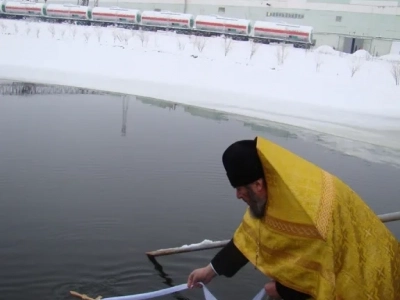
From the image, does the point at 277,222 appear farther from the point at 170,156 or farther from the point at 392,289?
the point at 170,156

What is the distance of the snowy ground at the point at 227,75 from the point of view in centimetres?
1352

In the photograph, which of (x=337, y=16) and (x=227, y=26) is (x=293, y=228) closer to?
(x=227, y=26)

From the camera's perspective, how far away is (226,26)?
31.6 meters

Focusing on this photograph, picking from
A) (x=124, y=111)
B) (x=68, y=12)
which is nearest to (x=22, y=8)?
(x=68, y=12)

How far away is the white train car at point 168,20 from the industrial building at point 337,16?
8.90 meters

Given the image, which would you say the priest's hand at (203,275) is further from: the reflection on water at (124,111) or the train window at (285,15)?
the train window at (285,15)

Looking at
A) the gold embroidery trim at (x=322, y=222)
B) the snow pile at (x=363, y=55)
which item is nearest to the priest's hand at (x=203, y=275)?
the gold embroidery trim at (x=322, y=222)

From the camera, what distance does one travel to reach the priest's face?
1841 millimetres

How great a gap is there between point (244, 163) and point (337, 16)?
3831 centimetres

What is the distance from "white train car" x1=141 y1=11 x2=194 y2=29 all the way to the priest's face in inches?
1257

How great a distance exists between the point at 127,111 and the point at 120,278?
7.59 m

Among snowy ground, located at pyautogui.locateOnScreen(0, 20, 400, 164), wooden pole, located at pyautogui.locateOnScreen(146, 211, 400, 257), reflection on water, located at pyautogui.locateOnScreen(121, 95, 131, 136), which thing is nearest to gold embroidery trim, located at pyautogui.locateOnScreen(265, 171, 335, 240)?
wooden pole, located at pyautogui.locateOnScreen(146, 211, 400, 257)

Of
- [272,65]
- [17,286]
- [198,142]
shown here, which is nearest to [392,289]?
[17,286]

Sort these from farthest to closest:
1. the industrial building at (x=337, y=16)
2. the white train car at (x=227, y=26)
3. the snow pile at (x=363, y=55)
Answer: the industrial building at (x=337, y=16) → the white train car at (x=227, y=26) → the snow pile at (x=363, y=55)
